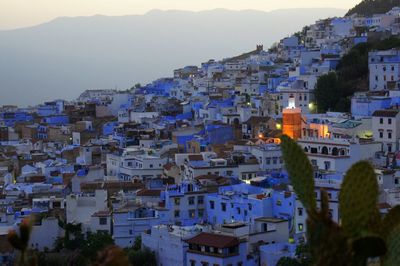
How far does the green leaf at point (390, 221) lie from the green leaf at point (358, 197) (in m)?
0.39

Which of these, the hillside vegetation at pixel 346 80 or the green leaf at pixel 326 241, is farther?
the hillside vegetation at pixel 346 80

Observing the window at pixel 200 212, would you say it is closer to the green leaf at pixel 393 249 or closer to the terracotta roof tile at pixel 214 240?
the terracotta roof tile at pixel 214 240

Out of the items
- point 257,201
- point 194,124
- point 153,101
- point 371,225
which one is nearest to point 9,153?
point 194,124

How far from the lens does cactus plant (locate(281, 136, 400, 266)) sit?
3.07 metres

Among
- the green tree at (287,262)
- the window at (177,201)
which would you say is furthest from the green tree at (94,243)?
the green tree at (287,262)

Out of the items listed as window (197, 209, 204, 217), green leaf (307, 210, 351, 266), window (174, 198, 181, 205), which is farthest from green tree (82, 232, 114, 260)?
green leaf (307, 210, 351, 266)

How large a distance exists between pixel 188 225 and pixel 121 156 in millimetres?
7630

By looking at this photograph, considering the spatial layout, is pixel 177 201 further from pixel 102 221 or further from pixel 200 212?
pixel 102 221

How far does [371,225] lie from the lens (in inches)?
133

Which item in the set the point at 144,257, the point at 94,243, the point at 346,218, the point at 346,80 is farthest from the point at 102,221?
the point at 346,218

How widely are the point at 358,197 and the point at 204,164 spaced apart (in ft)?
66.9

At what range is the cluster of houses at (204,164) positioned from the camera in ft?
58.2

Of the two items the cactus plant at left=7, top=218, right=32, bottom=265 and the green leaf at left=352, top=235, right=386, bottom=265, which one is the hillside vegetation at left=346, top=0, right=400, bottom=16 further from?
the cactus plant at left=7, top=218, right=32, bottom=265

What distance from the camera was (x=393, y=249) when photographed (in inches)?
135
